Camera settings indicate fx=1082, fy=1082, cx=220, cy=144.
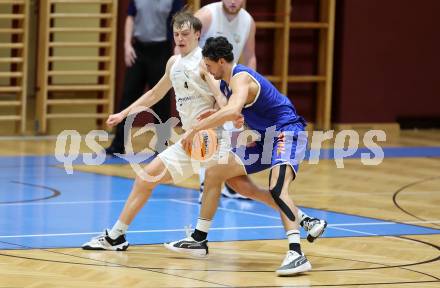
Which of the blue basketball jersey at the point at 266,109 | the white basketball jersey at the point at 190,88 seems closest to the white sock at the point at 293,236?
the blue basketball jersey at the point at 266,109

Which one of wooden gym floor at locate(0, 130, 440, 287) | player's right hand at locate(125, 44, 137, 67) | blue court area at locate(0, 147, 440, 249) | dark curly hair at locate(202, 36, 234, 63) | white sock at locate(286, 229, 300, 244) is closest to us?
wooden gym floor at locate(0, 130, 440, 287)

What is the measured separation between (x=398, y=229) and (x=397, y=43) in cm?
768

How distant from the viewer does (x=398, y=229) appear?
8258mm

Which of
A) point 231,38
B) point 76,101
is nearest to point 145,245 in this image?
point 231,38

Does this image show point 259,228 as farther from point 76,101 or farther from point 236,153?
point 76,101

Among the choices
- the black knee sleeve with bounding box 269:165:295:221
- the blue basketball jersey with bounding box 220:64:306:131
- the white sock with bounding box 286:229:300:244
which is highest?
the blue basketball jersey with bounding box 220:64:306:131

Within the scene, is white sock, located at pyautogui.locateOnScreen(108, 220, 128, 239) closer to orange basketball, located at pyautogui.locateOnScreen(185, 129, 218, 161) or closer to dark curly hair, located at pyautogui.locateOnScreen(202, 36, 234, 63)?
orange basketball, located at pyautogui.locateOnScreen(185, 129, 218, 161)

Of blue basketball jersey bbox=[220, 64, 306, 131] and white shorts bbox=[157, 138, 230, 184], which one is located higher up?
blue basketball jersey bbox=[220, 64, 306, 131]

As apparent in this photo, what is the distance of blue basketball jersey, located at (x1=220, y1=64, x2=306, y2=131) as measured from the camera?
6.82 meters

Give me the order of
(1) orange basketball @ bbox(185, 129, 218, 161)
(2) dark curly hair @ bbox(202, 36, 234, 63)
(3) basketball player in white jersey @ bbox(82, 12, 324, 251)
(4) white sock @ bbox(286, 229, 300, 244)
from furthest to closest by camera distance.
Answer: (1) orange basketball @ bbox(185, 129, 218, 161), (3) basketball player in white jersey @ bbox(82, 12, 324, 251), (4) white sock @ bbox(286, 229, 300, 244), (2) dark curly hair @ bbox(202, 36, 234, 63)

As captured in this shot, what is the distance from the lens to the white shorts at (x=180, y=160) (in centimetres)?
713

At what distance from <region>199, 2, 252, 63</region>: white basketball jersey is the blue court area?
139 cm

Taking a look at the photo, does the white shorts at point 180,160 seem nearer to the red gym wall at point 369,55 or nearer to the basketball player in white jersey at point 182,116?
the basketball player in white jersey at point 182,116

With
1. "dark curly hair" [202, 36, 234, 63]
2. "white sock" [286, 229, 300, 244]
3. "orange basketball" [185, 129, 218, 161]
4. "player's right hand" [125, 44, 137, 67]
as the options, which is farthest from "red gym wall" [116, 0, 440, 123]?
"white sock" [286, 229, 300, 244]
